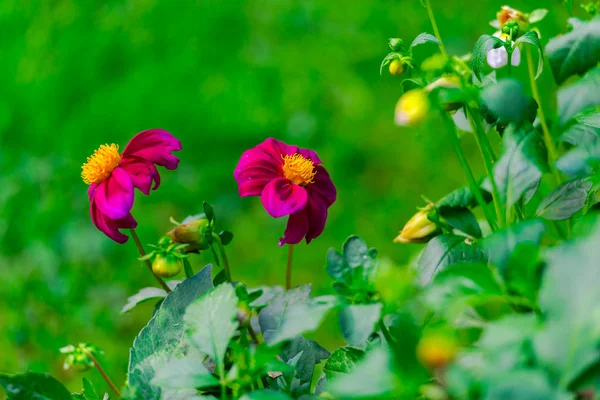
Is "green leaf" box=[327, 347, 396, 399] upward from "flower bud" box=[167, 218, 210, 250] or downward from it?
downward

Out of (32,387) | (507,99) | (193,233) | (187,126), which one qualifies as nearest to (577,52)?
(507,99)

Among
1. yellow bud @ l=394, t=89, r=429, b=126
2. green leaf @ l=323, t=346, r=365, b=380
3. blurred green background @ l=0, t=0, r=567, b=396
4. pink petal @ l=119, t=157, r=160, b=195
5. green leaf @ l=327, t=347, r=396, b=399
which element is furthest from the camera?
blurred green background @ l=0, t=0, r=567, b=396

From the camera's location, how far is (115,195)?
0.73 meters

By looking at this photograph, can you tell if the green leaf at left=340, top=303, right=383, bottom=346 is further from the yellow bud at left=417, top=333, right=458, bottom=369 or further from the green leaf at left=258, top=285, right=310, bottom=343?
the green leaf at left=258, top=285, right=310, bottom=343

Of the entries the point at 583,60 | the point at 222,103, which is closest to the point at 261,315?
the point at 583,60

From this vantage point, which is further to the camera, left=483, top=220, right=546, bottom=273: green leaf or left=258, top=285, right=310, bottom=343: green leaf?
left=258, top=285, right=310, bottom=343: green leaf

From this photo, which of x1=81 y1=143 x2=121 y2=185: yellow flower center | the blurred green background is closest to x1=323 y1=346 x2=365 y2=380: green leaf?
x1=81 y1=143 x2=121 y2=185: yellow flower center

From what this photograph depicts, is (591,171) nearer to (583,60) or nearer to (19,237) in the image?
(583,60)

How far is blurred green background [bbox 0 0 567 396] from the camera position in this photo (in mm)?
1811

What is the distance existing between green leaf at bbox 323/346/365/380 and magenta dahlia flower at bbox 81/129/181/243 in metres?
0.24

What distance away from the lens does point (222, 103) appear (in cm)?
228

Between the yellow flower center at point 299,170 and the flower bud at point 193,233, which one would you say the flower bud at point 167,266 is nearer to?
the flower bud at point 193,233

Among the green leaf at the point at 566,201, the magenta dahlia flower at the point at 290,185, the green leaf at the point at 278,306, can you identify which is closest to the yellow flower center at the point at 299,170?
the magenta dahlia flower at the point at 290,185

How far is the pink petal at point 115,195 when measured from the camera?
28.1 inches
